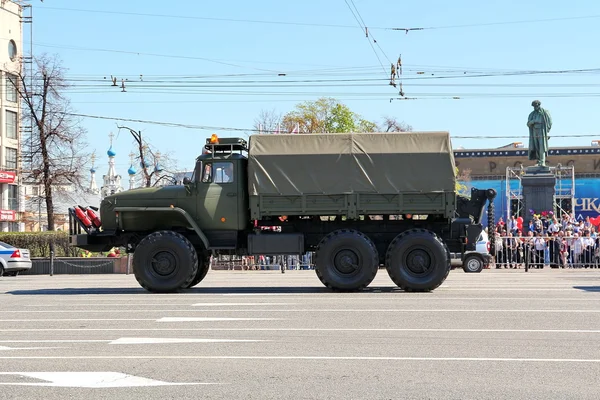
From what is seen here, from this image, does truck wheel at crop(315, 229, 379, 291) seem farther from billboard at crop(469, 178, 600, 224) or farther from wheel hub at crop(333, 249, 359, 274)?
billboard at crop(469, 178, 600, 224)

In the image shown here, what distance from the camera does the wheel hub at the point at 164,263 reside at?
70.3 feet

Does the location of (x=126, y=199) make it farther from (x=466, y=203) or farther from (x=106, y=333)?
(x=106, y=333)

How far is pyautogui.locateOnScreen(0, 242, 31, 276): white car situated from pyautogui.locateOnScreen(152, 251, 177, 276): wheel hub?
17205 mm

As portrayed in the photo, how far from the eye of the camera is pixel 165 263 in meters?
21.4

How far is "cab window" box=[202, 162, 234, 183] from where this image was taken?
865 inches

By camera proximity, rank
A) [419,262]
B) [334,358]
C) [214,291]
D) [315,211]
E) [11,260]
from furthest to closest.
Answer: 1. [11,260]
2. [214,291]
3. [315,211]
4. [419,262]
5. [334,358]

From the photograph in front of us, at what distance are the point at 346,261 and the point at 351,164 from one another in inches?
78.2

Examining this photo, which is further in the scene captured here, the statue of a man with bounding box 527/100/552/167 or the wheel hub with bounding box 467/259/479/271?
the statue of a man with bounding box 527/100/552/167

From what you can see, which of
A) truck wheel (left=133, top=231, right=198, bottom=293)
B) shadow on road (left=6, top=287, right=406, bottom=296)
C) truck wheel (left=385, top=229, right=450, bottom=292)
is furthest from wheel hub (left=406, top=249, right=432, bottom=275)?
truck wheel (left=133, top=231, right=198, bottom=293)

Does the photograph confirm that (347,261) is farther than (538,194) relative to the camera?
No

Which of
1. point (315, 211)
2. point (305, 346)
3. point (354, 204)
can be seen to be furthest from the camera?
point (315, 211)

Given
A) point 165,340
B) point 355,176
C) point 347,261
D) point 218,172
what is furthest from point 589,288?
point 165,340

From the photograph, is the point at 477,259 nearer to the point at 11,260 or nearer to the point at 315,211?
the point at 315,211

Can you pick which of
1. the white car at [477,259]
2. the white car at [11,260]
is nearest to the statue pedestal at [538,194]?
the white car at [477,259]
